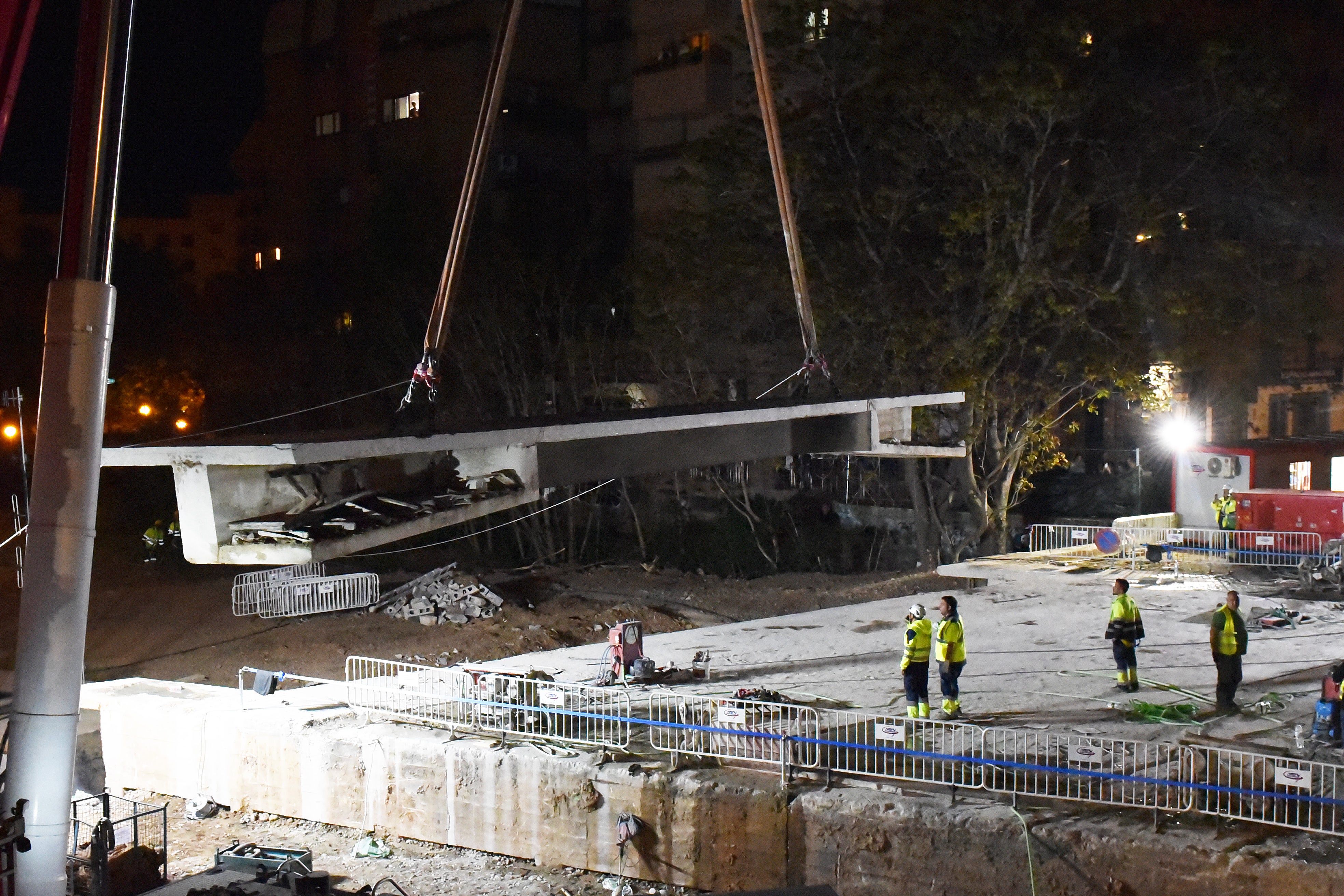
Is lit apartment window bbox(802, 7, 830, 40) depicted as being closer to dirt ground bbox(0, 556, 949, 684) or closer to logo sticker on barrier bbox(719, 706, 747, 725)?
dirt ground bbox(0, 556, 949, 684)

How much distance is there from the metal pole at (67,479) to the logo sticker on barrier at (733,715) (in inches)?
288

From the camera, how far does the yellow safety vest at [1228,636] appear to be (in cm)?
1391

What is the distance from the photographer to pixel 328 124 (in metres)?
51.0

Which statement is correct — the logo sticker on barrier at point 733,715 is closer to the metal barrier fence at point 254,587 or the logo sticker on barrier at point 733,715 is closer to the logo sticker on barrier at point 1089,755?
the logo sticker on barrier at point 1089,755

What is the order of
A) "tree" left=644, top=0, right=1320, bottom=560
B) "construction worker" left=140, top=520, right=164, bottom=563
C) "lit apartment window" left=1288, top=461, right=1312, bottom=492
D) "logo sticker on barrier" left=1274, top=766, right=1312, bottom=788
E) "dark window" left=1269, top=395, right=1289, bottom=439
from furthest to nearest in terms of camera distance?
"dark window" left=1269, top=395, right=1289, bottom=439 < "construction worker" left=140, top=520, right=164, bottom=563 < "lit apartment window" left=1288, top=461, right=1312, bottom=492 < "tree" left=644, top=0, right=1320, bottom=560 < "logo sticker on barrier" left=1274, top=766, right=1312, bottom=788

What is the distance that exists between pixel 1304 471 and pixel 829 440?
20011 mm

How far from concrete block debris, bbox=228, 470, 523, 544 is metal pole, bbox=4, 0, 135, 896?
1943mm

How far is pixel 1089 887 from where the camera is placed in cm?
1191

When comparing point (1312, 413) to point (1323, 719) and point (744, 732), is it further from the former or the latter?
point (744, 732)

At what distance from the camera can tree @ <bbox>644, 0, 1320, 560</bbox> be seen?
2541 centimetres

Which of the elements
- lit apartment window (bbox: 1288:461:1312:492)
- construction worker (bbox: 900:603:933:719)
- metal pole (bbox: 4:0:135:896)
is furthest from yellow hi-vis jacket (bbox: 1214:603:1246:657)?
lit apartment window (bbox: 1288:461:1312:492)

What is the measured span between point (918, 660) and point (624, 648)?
4.44 meters

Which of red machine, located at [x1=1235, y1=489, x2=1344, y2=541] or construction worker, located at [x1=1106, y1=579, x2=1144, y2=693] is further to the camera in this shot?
red machine, located at [x1=1235, y1=489, x2=1344, y2=541]

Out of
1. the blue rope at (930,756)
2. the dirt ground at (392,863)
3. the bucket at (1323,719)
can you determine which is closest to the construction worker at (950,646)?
the blue rope at (930,756)
